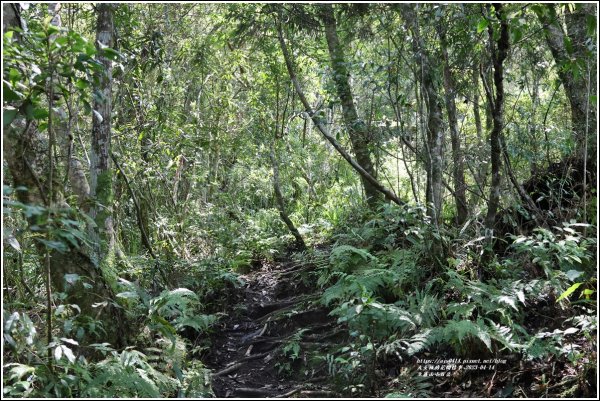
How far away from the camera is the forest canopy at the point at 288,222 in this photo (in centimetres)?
458

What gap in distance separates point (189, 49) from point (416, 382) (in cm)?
783

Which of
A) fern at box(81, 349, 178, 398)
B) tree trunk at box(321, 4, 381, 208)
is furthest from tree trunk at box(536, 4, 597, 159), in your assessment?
fern at box(81, 349, 178, 398)

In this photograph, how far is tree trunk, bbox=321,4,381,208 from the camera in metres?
8.34

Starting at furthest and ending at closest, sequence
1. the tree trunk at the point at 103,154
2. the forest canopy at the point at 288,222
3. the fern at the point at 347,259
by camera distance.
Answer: the fern at the point at 347,259 → the tree trunk at the point at 103,154 → the forest canopy at the point at 288,222

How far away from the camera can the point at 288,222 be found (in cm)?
1051

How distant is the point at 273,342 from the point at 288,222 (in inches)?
155

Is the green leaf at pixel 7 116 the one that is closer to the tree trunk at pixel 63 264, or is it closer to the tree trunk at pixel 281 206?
the tree trunk at pixel 63 264

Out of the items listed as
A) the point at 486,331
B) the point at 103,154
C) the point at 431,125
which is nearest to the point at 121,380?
the point at 103,154

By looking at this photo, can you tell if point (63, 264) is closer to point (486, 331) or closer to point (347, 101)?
point (486, 331)

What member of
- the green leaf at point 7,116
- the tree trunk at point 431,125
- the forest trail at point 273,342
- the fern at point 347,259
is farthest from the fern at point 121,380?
the tree trunk at point 431,125

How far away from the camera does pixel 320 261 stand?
8.57 m

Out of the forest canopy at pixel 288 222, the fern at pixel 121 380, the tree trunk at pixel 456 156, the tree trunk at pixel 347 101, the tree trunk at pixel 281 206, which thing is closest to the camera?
the fern at pixel 121 380

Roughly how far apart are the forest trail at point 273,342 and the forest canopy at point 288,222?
0.03 meters

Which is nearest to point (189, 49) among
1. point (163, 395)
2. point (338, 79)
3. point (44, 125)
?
point (338, 79)
